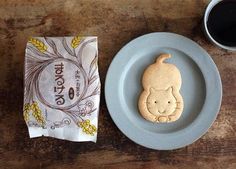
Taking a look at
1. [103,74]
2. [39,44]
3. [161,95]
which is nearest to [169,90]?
[161,95]

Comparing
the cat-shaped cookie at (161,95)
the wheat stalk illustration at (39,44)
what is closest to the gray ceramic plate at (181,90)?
the cat-shaped cookie at (161,95)

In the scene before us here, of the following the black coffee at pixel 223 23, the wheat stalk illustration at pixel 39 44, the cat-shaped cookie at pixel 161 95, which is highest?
the black coffee at pixel 223 23

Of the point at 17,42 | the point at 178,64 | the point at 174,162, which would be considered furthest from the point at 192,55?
the point at 17,42

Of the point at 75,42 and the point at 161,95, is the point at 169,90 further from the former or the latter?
the point at 75,42

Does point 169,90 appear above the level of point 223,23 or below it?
below

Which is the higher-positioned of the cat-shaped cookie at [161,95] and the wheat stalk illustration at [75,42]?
the wheat stalk illustration at [75,42]

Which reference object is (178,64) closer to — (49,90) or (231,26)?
(231,26)

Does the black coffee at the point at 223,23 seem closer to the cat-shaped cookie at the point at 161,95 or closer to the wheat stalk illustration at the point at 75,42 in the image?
the cat-shaped cookie at the point at 161,95

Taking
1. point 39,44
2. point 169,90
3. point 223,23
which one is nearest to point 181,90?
point 169,90
